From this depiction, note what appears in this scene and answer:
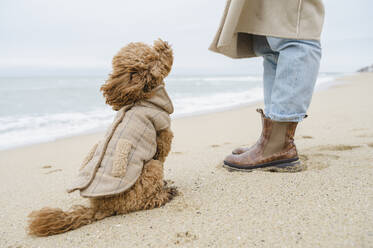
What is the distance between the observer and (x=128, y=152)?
1.84 m

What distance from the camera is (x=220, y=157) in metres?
3.12

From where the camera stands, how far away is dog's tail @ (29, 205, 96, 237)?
169 cm

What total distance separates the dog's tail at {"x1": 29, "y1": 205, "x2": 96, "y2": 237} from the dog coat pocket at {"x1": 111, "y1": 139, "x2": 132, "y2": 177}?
37 centimetres

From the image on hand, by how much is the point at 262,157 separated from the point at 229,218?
0.87m

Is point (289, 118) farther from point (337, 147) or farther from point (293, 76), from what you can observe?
point (337, 147)

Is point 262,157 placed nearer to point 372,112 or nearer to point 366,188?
point 366,188

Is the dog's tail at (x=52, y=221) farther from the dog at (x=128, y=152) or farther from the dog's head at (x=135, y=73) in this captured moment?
the dog's head at (x=135, y=73)

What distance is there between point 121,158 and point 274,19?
1.53 meters

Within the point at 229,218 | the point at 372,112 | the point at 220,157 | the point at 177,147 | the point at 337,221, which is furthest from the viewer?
the point at 372,112

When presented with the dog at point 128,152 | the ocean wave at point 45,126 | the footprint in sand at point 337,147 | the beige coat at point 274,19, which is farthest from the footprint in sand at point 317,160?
the ocean wave at point 45,126

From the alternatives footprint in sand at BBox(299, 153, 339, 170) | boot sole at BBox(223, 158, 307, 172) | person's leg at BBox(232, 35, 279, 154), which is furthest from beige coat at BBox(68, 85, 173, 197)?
footprint in sand at BBox(299, 153, 339, 170)

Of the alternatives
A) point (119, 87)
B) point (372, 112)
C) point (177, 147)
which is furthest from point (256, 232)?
point (372, 112)

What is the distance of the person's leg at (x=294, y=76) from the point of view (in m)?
2.09

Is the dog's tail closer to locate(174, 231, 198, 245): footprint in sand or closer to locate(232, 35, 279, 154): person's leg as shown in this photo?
locate(174, 231, 198, 245): footprint in sand
